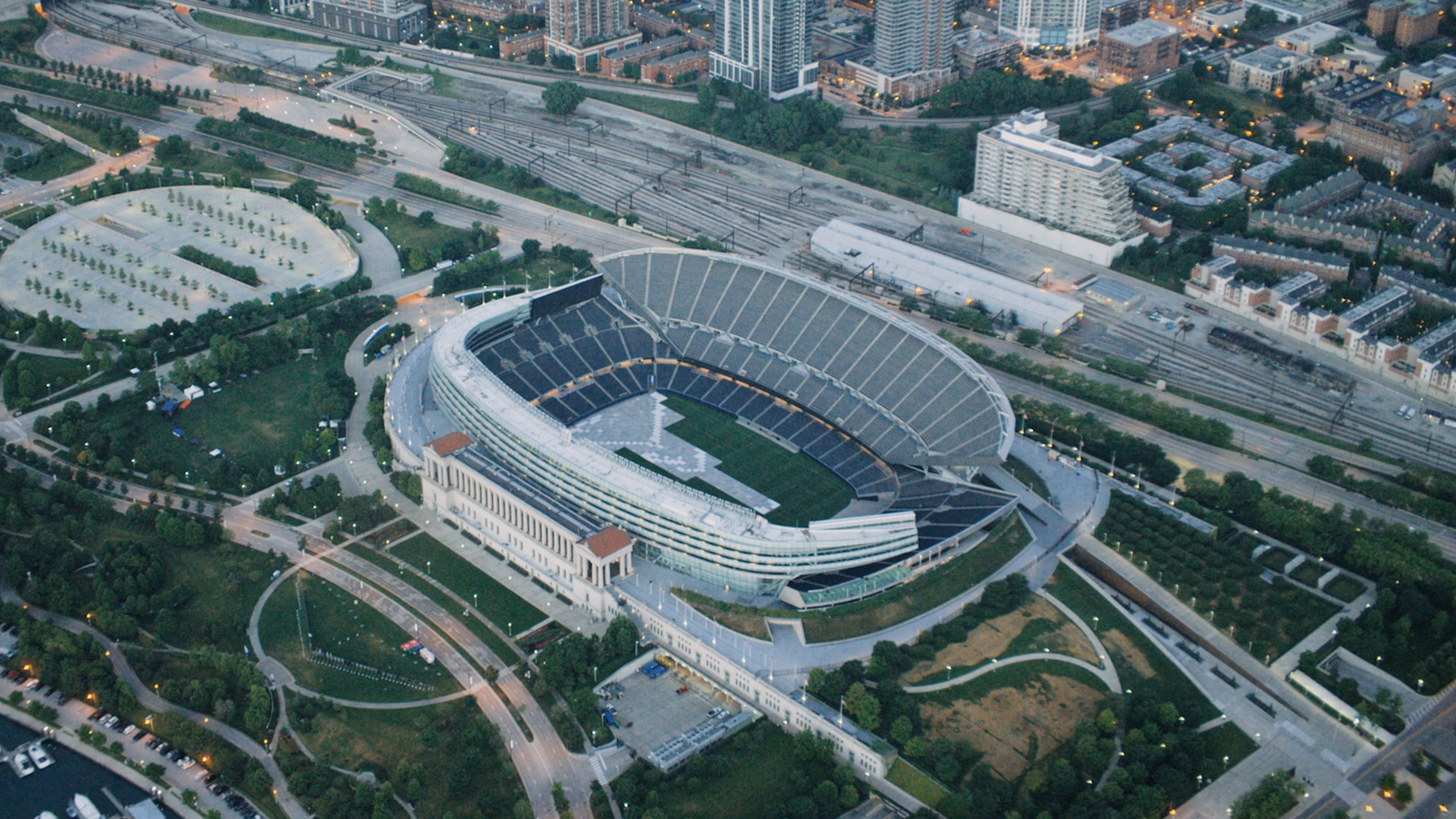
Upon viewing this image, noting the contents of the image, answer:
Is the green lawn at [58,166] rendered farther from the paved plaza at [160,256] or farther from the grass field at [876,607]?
the grass field at [876,607]

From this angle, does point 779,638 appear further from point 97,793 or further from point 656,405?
point 97,793

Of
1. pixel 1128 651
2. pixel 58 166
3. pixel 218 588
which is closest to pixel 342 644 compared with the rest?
pixel 218 588

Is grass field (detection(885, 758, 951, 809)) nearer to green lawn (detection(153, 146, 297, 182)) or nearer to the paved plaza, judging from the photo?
the paved plaza

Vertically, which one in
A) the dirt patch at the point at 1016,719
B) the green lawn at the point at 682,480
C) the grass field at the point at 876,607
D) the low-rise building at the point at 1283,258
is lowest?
the dirt patch at the point at 1016,719

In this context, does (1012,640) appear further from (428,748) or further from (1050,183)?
(1050,183)

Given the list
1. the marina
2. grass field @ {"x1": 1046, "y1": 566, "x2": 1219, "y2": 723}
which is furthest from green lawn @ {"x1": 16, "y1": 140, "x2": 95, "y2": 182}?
grass field @ {"x1": 1046, "y1": 566, "x2": 1219, "y2": 723}

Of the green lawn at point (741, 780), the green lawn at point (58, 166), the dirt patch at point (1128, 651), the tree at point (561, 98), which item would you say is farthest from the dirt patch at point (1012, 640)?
the green lawn at point (58, 166)
